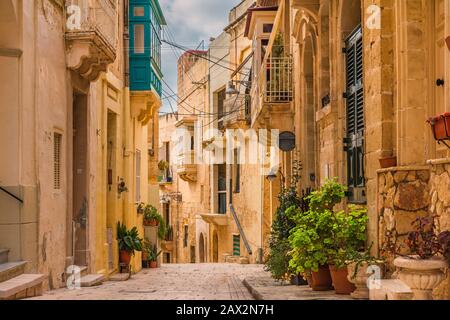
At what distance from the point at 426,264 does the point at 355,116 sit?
16.4ft

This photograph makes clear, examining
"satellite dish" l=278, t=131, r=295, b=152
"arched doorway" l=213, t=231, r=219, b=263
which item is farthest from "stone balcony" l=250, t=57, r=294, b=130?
"arched doorway" l=213, t=231, r=219, b=263

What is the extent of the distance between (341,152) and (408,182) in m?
3.84

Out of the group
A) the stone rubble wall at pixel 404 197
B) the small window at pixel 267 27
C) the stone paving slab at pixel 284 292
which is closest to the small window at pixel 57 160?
the stone paving slab at pixel 284 292

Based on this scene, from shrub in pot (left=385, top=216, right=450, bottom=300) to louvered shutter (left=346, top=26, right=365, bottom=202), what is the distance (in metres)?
3.65

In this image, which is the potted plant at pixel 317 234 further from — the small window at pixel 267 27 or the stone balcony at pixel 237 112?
the stone balcony at pixel 237 112

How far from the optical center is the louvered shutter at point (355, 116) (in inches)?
427

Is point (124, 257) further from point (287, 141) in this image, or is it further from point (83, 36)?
point (83, 36)

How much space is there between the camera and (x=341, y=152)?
12.1 metres

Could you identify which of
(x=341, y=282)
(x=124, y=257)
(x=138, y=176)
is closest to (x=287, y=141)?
(x=124, y=257)

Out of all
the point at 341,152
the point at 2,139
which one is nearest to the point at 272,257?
the point at 341,152

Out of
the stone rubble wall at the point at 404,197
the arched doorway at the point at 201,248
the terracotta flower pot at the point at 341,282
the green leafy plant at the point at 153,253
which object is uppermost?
the stone rubble wall at the point at 404,197

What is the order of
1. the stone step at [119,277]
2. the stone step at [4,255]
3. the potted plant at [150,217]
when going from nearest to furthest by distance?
1. the stone step at [4,255]
2. the stone step at [119,277]
3. the potted plant at [150,217]

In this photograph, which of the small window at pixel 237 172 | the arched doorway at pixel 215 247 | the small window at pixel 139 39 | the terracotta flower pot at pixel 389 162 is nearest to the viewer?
the terracotta flower pot at pixel 389 162
